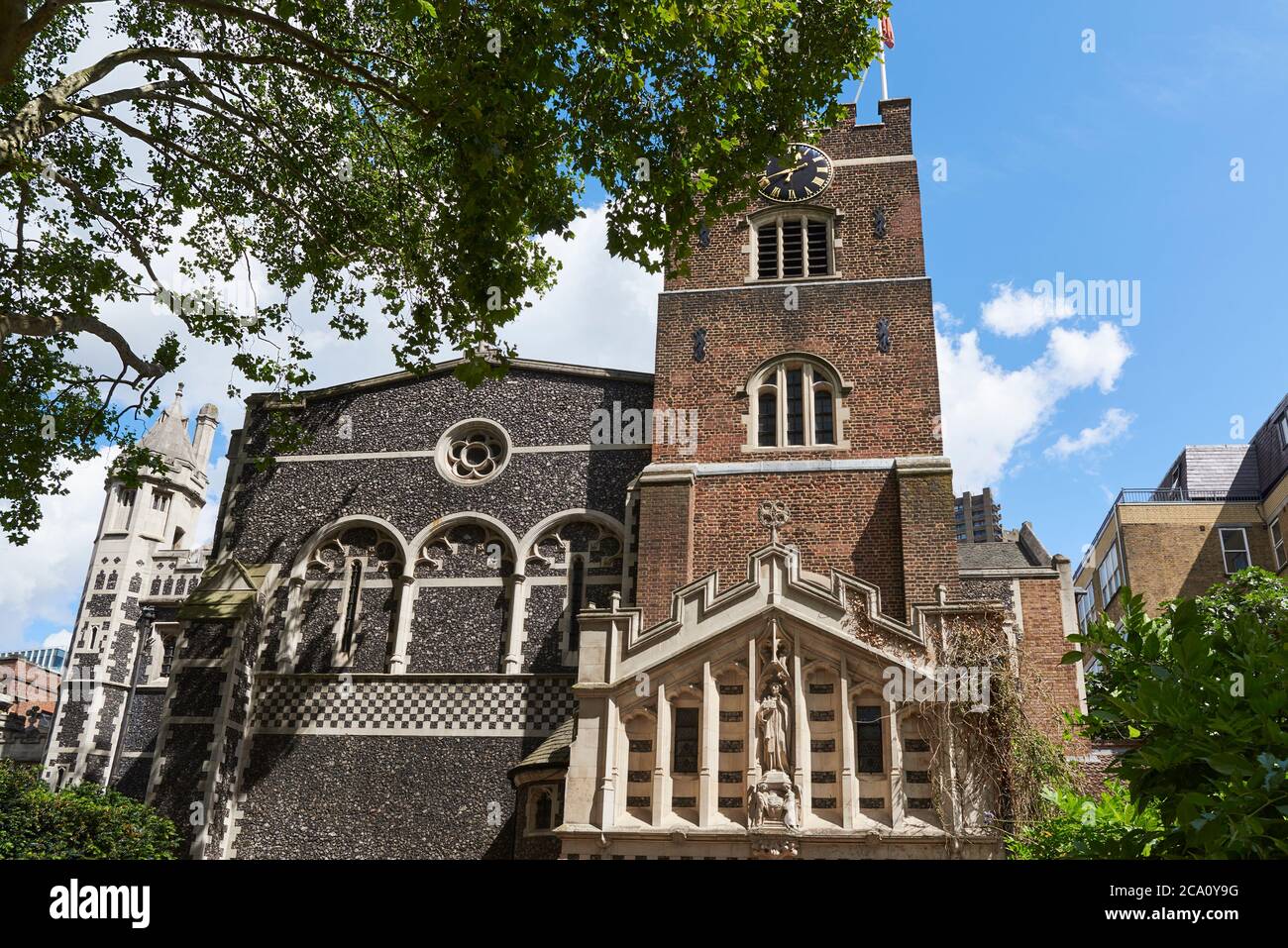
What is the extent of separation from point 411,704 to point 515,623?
2617 mm

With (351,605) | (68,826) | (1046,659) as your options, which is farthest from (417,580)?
(1046,659)

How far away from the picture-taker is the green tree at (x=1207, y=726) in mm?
4230

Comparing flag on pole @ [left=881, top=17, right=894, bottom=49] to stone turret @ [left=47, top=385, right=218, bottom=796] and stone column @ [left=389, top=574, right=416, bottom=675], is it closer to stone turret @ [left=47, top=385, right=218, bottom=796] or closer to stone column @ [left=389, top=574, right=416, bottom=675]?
stone column @ [left=389, top=574, right=416, bottom=675]

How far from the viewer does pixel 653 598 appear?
17.4m

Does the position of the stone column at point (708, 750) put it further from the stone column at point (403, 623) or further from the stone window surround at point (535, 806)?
the stone column at point (403, 623)

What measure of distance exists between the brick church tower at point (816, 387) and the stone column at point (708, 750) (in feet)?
10.6

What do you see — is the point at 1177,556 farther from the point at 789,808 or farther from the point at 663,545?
the point at 789,808

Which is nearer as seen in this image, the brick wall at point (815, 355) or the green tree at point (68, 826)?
the green tree at point (68, 826)

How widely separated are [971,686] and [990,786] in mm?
1359

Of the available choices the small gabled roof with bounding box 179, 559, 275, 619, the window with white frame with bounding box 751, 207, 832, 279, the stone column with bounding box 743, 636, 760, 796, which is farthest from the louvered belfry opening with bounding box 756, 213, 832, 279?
the small gabled roof with bounding box 179, 559, 275, 619

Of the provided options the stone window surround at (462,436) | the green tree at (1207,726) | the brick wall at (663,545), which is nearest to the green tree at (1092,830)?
the green tree at (1207,726)

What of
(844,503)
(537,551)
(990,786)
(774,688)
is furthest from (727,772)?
(537,551)
